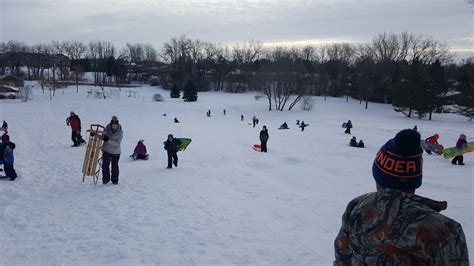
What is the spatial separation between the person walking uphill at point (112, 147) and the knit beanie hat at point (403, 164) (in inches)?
341

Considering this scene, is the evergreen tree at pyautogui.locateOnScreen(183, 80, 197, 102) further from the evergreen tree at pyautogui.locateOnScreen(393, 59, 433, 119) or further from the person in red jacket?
the person in red jacket

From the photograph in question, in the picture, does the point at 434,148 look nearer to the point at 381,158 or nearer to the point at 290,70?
the point at 381,158

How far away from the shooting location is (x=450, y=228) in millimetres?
1810

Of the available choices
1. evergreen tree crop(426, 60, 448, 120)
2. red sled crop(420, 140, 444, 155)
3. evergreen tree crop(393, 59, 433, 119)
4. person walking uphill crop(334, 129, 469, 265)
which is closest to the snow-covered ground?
red sled crop(420, 140, 444, 155)

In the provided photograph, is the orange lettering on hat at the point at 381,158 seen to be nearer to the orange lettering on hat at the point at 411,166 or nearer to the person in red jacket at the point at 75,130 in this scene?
the orange lettering on hat at the point at 411,166

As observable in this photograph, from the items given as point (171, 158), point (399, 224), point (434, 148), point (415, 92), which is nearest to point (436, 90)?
point (415, 92)

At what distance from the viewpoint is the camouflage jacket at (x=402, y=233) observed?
1.80m

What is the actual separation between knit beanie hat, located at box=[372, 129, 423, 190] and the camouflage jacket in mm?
79

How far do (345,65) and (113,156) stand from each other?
75.3 metres

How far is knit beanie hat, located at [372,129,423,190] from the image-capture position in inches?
80.9

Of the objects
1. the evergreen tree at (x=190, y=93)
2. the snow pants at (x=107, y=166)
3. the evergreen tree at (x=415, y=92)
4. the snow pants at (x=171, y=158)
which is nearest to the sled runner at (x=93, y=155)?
the snow pants at (x=107, y=166)

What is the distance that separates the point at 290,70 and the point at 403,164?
56.4 m

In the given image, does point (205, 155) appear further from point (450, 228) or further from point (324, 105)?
point (324, 105)

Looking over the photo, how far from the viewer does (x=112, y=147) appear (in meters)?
9.84
